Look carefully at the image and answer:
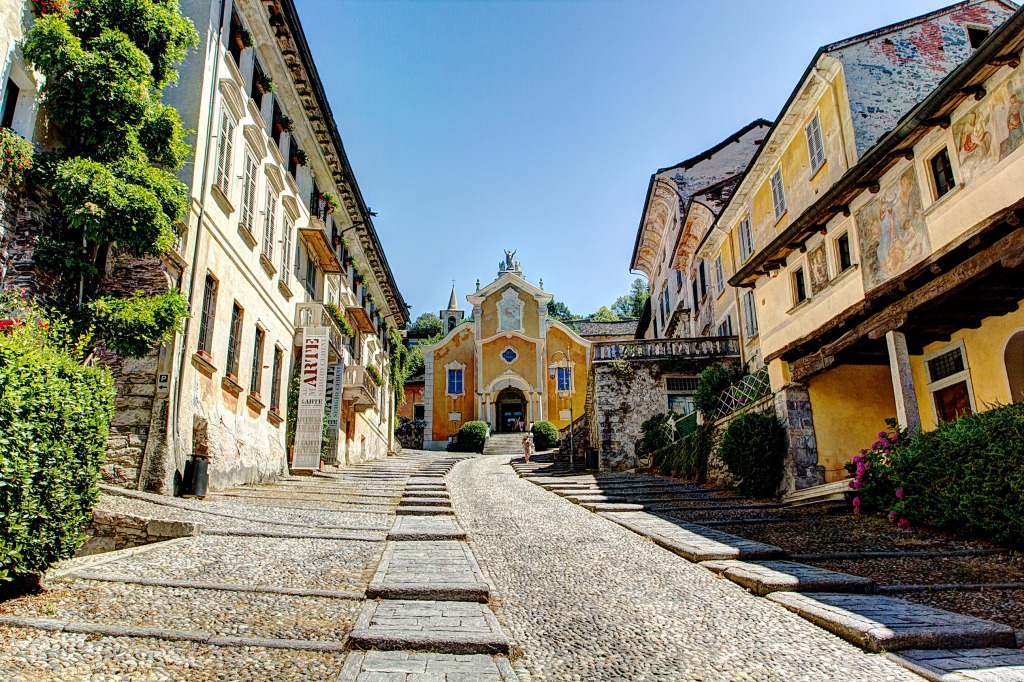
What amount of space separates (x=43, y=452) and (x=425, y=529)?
5039 millimetres

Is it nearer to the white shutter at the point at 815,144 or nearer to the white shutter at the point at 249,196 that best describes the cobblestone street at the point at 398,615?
the white shutter at the point at 249,196

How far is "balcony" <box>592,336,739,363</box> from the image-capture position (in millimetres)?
24719

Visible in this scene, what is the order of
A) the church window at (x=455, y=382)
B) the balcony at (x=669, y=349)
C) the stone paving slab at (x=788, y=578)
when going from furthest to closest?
the church window at (x=455, y=382)
the balcony at (x=669, y=349)
the stone paving slab at (x=788, y=578)

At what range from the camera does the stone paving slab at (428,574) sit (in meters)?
6.04

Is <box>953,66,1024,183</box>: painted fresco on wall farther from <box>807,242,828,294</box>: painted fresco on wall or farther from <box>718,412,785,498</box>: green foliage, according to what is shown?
<box>718,412,785,498</box>: green foliage

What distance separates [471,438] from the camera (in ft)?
127

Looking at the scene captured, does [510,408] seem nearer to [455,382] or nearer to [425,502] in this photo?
[455,382]

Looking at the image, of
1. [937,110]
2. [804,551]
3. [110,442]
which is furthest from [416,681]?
[937,110]

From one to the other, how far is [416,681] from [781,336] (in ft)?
45.4

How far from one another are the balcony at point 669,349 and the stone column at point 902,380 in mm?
12887

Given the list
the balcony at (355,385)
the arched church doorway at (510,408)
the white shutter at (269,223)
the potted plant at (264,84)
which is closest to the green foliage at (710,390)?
the balcony at (355,385)

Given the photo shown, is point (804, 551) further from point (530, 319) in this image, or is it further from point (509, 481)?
point (530, 319)

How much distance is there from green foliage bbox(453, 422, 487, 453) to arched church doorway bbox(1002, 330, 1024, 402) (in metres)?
28.8

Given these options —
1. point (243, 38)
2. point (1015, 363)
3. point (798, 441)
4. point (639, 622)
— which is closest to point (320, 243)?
point (243, 38)
